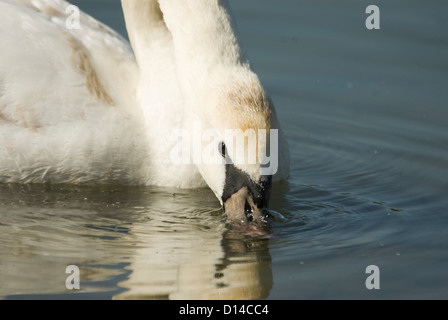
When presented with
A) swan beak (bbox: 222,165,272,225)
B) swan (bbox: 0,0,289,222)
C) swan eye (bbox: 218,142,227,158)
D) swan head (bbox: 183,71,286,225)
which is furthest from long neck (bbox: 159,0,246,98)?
swan beak (bbox: 222,165,272,225)

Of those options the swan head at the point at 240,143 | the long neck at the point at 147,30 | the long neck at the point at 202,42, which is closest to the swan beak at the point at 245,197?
the swan head at the point at 240,143

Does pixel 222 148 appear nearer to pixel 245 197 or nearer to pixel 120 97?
pixel 245 197

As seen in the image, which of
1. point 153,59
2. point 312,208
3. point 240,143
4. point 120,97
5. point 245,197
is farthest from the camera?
point 153,59

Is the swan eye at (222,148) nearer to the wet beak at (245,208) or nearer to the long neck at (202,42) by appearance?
the wet beak at (245,208)

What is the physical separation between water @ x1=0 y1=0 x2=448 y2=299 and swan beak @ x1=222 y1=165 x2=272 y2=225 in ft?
0.50

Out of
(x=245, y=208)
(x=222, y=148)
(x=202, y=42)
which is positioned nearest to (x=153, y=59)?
(x=202, y=42)

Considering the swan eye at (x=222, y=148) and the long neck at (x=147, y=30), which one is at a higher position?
the long neck at (x=147, y=30)

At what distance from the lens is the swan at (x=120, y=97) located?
7.01m

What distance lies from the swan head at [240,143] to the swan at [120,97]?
20mm

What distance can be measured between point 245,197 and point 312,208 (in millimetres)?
975

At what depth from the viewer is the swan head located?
6.53 m

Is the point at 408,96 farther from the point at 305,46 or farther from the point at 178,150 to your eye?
the point at 178,150

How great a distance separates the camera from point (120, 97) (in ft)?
26.2

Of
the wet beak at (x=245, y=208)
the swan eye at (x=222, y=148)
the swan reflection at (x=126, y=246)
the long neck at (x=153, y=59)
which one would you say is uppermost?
the long neck at (x=153, y=59)
